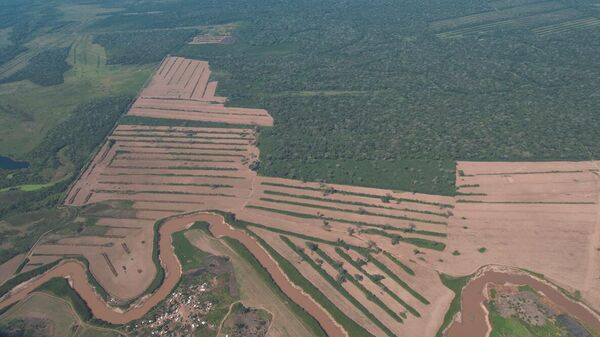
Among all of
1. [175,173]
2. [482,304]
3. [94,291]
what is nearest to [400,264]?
[482,304]

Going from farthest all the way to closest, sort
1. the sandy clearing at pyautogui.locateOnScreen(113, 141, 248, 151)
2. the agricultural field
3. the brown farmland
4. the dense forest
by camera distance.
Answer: the sandy clearing at pyautogui.locateOnScreen(113, 141, 248, 151), the dense forest, the brown farmland, the agricultural field

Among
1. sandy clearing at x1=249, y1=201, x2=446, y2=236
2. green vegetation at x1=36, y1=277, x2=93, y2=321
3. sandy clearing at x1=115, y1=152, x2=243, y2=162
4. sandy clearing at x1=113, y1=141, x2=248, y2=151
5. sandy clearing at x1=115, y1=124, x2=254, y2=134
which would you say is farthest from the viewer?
sandy clearing at x1=115, y1=124, x2=254, y2=134

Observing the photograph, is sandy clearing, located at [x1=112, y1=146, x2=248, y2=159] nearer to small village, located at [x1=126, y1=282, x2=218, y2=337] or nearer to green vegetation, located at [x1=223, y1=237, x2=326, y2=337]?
green vegetation, located at [x1=223, y1=237, x2=326, y2=337]

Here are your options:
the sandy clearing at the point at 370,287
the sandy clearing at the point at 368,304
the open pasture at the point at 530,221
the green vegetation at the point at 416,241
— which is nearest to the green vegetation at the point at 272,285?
the sandy clearing at the point at 368,304

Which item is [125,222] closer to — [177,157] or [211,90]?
[177,157]

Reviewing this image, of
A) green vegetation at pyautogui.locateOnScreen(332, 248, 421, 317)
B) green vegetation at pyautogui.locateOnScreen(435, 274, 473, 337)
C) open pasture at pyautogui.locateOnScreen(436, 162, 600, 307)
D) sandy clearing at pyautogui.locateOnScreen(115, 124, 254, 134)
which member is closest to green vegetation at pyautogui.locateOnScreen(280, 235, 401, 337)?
green vegetation at pyautogui.locateOnScreen(332, 248, 421, 317)

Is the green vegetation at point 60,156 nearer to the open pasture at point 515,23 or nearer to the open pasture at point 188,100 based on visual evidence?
the open pasture at point 188,100
